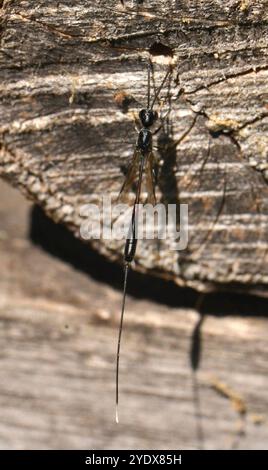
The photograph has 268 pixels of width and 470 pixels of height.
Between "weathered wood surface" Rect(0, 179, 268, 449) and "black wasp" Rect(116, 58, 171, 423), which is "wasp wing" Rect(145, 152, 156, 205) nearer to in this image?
"black wasp" Rect(116, 58, 171, 423)

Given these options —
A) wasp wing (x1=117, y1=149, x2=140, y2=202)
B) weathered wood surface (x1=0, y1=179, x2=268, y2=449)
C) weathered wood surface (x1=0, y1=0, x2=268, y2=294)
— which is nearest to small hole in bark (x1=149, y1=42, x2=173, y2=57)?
weathered wood surface (x1=0, y1=0, x2=268, y2=294)

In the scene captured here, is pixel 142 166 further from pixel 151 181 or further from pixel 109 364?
pixel 109 364


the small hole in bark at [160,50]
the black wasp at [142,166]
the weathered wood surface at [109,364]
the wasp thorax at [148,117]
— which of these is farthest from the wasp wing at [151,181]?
the weathered wood surface at [109,364]

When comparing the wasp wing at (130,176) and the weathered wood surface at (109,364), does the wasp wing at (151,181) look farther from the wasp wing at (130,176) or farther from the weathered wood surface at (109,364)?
the weathered wood surface at (109,364)

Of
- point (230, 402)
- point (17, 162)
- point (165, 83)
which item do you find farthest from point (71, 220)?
point (230, 402)

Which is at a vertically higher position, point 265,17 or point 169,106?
point 265,17

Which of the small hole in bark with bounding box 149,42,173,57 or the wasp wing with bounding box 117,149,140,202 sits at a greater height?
the small hole in bark with bounding box 149,42,173,57

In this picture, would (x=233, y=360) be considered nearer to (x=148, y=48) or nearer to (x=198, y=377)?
(x=198, y=377)
